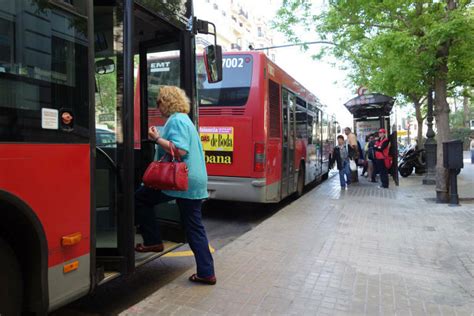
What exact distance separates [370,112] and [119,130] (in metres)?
16.8

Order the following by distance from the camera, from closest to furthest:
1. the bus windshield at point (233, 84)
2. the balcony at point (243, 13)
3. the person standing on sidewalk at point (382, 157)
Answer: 1. the bus windshield at point (233, 84)
2. the person standing on sidewalk at point (382, 157)
3. the balcony at point (243, 13)

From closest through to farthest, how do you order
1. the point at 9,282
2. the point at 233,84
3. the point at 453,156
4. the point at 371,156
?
Answer: the point at 9,282 → the point at 233,84 → the point at 453,156 → the point at 371,156

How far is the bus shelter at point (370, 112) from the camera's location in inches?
661

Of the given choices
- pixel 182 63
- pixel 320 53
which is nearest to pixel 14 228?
pixel 182 63

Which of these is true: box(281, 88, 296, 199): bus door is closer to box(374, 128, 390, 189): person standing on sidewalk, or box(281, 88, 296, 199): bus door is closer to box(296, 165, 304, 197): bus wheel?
box(296, 165, 304, 197): bus wheel

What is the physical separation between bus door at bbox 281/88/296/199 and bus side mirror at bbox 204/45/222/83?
13.7 feet

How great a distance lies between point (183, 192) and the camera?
4.07 meters

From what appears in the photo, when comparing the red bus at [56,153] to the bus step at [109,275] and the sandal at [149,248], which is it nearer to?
the bus step at [109,275]

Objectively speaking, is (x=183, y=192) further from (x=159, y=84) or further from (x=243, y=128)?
(x=243, y=128)

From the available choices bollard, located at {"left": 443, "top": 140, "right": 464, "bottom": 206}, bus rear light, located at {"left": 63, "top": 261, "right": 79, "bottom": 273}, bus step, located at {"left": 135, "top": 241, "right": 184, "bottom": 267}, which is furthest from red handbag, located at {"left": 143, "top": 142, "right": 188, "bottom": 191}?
bollard, located at {"left": 443, "top": 140, "right": 464, "bottom": 206}

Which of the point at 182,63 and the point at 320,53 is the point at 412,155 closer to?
the point at 320,53

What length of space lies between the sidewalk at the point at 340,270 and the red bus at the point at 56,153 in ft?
2.86

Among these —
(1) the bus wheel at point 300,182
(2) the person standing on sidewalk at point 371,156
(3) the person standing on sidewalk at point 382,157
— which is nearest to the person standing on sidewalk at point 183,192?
(1) the bus wheel at point 300,182

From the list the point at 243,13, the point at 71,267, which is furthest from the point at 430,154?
the point at 243,13
